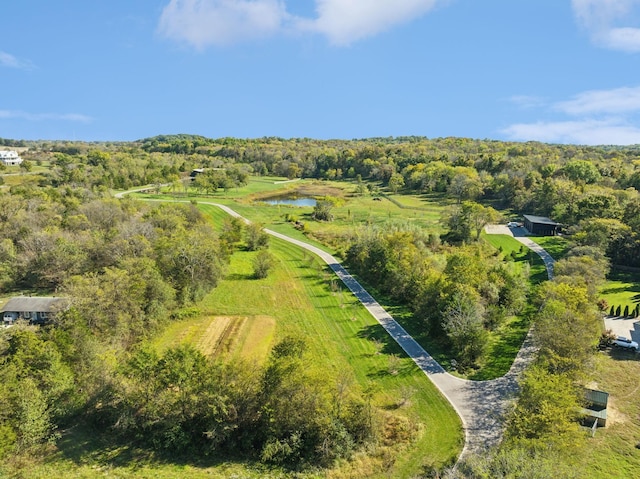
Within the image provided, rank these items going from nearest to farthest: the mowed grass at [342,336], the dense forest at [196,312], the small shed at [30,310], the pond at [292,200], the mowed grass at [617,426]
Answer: the mowed grass at [617,426], the dense forest at [196,312], the mowed grass at [342,336], the small shed at [30,310], the pond at [292,200]

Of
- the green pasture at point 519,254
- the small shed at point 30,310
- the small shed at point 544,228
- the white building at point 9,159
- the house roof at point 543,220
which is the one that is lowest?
the small shed at point 30,310

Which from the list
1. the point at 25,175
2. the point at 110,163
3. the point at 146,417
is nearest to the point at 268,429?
the point at 146,417

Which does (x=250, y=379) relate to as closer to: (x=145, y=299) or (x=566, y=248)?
(x=145, y=299)

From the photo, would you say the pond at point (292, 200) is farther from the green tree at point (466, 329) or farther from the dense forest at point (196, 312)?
the green tree at point (466, 329)

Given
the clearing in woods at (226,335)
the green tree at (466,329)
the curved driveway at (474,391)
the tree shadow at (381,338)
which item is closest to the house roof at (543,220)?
the curved driveway at (474,391)

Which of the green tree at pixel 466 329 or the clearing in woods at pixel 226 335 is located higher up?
the green tree at pixel 466 329
